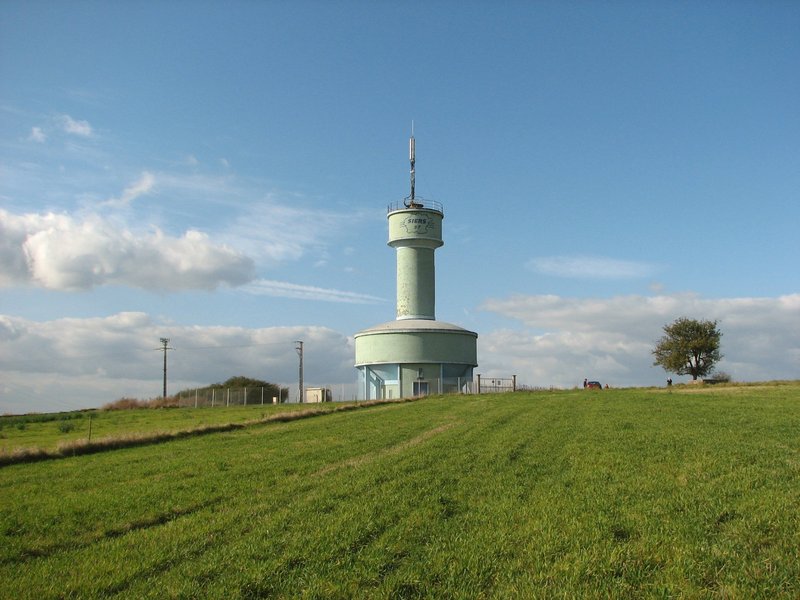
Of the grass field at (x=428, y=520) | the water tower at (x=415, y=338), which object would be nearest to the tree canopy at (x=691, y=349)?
the water tower at (x=415, y=338)

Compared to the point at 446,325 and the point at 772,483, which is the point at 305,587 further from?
the point at 446,325

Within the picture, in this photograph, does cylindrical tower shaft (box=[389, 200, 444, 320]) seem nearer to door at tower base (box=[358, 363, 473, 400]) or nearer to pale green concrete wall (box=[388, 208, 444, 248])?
pale green concrete wall (box=[388, 208, 444, 248])

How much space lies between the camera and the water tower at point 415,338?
58188 millimetres

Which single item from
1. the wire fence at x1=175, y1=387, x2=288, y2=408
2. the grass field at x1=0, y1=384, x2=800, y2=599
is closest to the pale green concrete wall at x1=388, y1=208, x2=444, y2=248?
the wire fence at x1=175, y1=387, x2=288, y2=408

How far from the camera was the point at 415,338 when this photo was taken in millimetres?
58031

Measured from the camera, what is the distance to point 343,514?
1205 cm

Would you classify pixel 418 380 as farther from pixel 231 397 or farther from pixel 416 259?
pixel 231 397

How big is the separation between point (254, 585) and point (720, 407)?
91.9 ft

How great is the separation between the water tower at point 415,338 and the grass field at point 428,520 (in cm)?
3627

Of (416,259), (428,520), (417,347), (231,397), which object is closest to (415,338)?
(417,347)

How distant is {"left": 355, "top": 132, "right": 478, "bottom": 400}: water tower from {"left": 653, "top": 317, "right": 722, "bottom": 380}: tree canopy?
27680 mm

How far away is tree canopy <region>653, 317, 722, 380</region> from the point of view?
77.2 meters

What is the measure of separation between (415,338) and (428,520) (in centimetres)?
4658

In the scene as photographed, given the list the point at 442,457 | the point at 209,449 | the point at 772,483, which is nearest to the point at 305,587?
the point at 772,483
